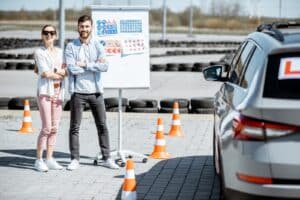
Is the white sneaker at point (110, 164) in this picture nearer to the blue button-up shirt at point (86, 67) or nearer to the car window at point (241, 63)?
the blue button-up shirt at point (86, 67)

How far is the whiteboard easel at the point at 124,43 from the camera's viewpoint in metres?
9.77

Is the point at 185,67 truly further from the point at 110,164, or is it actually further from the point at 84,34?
the point at 84,34

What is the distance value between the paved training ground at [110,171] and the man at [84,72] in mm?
686

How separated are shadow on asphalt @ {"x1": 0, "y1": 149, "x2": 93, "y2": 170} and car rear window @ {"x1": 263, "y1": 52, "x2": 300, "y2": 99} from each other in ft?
15.8

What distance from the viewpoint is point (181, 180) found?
8.72 meters

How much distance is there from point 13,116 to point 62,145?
370cm

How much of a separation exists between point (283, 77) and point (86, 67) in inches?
159

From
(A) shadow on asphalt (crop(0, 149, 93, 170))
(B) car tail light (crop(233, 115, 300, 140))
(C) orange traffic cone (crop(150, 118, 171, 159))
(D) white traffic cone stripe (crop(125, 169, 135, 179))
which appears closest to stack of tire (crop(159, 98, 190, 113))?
(A) shadow on asphalt (crop(0, 149, 93, 170))

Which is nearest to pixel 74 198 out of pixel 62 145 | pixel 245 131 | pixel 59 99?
pixel 59 99

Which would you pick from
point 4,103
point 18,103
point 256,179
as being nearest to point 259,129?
point 256,179

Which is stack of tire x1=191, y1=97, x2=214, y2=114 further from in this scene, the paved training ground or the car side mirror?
the car side mirror

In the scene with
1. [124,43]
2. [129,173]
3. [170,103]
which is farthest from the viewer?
[170,103]

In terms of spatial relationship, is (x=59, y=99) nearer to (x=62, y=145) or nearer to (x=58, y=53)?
(x=58, y=53)

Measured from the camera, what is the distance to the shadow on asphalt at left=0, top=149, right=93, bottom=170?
9.73m
